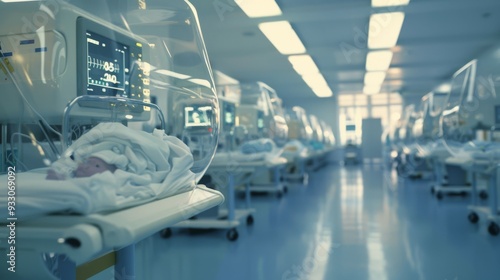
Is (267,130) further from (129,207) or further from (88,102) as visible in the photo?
(129,207)

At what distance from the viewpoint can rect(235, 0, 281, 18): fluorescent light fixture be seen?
576 cm

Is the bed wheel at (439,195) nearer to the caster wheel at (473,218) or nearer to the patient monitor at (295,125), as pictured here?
the caster wheel at (473,218)

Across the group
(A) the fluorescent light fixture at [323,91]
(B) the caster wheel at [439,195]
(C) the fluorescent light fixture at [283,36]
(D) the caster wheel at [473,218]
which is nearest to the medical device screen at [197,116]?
(D) the caster wheel at [473,218]

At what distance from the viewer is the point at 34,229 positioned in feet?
2.67

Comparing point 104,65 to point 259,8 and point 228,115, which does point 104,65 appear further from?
point 259,8

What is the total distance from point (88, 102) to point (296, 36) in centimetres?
675

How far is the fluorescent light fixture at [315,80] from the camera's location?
12.4 meters

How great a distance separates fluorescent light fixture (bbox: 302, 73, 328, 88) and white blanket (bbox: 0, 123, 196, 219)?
11.2 m

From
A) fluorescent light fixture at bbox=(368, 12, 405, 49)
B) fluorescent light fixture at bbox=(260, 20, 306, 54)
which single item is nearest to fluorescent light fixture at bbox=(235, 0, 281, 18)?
fluorescent light fixture at bbox=(260, 20, 306, 54)

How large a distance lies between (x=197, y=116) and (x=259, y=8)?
177 inches

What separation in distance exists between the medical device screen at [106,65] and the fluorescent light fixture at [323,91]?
44.7 ft

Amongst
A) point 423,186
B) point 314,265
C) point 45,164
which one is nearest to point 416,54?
point 423,186

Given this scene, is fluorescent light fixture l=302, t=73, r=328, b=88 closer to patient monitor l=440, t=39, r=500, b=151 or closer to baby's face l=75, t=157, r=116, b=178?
patient monitor l=440, t=39, r=500, b=151

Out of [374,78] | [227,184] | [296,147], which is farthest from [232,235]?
[374,78]
